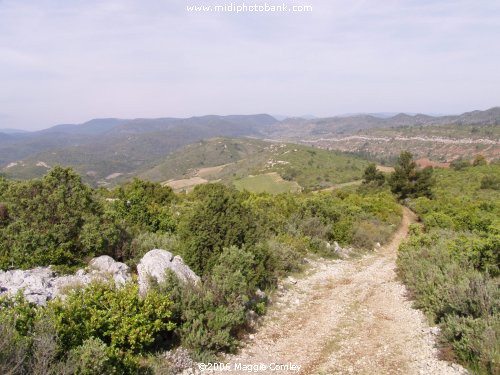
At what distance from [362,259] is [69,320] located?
42.6ft

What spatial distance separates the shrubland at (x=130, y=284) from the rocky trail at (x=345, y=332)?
1.99ft

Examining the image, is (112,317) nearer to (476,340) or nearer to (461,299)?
(476,340)

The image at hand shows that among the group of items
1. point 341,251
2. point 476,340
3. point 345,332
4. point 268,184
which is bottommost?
point 268,184

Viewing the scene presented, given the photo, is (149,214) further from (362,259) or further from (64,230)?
(362,259)

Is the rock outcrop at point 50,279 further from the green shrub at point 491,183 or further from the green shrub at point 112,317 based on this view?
the green shrub at point 491,183

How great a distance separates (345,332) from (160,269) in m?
4.48

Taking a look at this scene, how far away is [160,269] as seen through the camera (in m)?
8.62

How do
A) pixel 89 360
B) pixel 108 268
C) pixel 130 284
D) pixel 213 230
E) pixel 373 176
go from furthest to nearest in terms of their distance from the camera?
pixel 373 176 → pixel 213 230 → pixel 108 268 → pixel 130 284 → pixel 89 360

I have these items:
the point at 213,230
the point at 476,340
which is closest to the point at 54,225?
the point at 213,230

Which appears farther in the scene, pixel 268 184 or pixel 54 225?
pixel 268 184

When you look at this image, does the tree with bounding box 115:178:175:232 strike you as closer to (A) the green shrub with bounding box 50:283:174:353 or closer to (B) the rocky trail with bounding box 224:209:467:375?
(B) the rocky trail with bounding box 224:209:467:375

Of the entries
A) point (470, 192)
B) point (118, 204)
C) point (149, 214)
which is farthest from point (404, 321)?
point (470, 192)

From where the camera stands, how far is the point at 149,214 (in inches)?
575

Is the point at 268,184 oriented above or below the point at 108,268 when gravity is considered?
below
